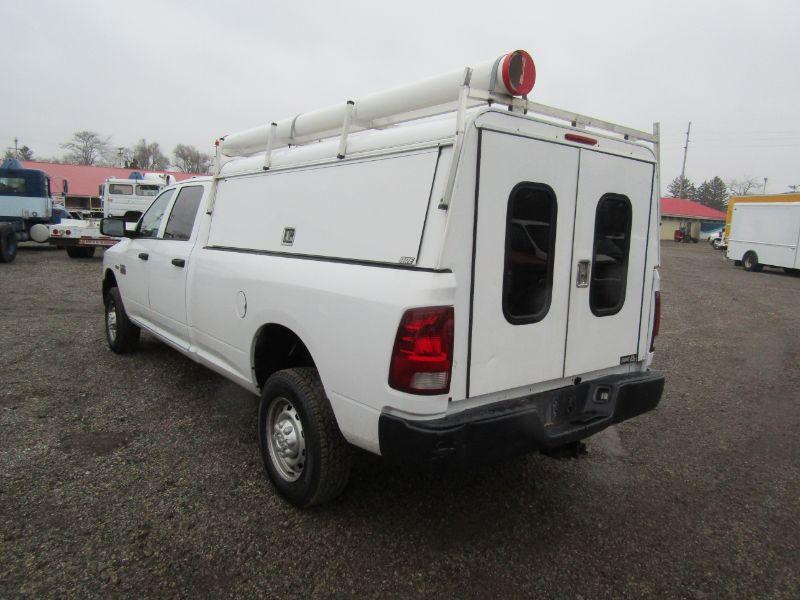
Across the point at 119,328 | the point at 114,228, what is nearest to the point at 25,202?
the point at 119,328

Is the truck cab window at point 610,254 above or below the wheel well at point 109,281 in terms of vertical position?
above

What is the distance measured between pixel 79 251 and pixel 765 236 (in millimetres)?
24616

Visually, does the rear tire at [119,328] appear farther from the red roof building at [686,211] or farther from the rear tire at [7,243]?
the red roof building at [686,211]

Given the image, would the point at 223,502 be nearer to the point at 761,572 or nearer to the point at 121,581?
the point at 121,581

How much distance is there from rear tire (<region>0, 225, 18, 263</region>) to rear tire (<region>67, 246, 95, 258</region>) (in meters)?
1.55

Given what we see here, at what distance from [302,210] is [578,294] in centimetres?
173

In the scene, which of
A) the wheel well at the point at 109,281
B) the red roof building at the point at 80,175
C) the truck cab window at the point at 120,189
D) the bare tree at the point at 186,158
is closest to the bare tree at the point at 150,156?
the bare tree at the point at 186,158

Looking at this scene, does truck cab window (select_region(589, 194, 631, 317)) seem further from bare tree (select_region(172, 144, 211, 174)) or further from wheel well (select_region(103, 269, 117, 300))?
bare tree (select_region(172, 144, 211, 174))

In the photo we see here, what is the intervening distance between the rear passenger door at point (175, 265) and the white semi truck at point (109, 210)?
12.2 metres

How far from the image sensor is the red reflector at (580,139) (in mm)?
2836

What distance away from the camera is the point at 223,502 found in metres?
3.10

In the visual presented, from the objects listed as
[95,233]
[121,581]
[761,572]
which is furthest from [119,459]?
[95,233]

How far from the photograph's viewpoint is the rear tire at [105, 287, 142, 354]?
5.84 metres

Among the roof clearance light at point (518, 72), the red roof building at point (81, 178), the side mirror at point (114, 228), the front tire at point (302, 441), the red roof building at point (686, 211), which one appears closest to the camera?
the roof clearance light at point (518, 72)
